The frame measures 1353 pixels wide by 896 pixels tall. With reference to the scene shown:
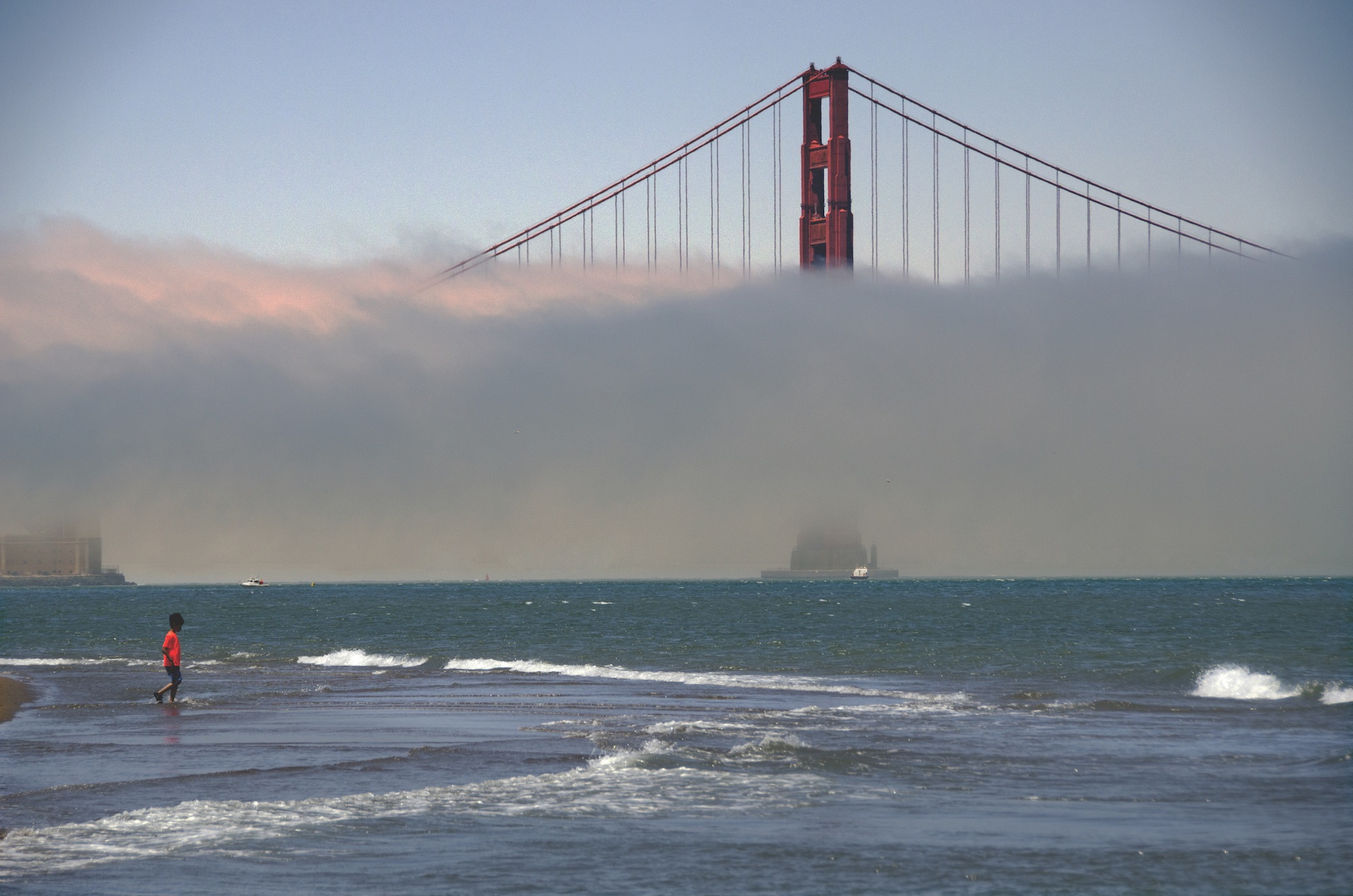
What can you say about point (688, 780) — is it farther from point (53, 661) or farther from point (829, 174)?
point (829, 174)

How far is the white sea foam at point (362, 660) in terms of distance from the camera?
3959 centimetres

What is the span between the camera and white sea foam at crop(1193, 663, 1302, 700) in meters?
27.1

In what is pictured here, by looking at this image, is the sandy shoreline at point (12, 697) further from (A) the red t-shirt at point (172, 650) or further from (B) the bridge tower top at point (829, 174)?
(B) the bridge tower top at point (829, 174)

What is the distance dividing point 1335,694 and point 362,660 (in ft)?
92.8

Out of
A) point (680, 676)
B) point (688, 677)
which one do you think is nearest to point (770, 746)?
point (688, 677)

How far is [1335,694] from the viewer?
85.4 ft

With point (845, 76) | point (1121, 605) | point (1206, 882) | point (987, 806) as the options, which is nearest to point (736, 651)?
point (987, 806)

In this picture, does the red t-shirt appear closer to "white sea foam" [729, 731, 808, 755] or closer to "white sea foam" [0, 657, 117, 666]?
"white sea foam" [729, 731, 808, 755]

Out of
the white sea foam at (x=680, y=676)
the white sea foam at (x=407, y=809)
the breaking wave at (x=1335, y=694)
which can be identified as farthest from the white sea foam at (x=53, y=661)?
the breaking wave at (x=1335, y=694)

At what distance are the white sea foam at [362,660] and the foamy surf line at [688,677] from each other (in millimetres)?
1589

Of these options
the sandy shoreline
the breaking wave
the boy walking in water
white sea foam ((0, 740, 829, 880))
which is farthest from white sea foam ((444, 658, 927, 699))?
white sea foam ((0, 740, 829, 880))

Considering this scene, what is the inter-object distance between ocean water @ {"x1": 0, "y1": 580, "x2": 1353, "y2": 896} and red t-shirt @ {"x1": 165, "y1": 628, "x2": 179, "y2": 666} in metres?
0.89

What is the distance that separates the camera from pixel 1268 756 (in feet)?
52.7

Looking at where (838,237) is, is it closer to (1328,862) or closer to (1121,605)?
(1121,605)
